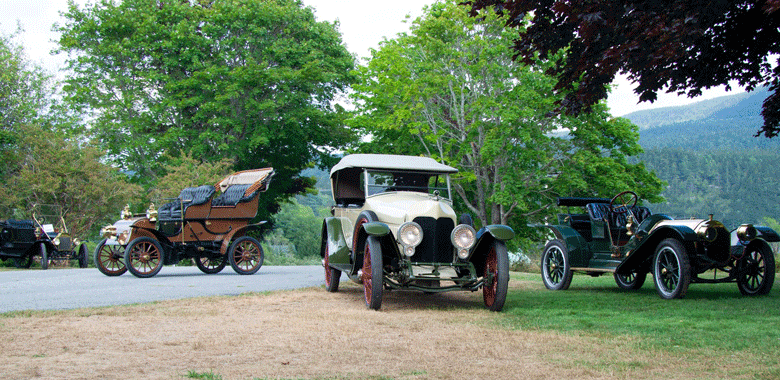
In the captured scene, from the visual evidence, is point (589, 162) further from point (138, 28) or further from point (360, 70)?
point (138, 28)

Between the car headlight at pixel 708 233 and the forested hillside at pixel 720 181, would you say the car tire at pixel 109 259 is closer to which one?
the car headlight at pixel 708 233

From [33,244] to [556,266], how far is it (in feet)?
46.6

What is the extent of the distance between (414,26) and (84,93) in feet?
49.4

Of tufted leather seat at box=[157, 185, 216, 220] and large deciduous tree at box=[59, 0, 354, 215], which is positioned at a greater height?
large deciduous tree at box=[59, 0, 354, 215]

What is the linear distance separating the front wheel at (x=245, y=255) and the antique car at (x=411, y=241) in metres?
4.92

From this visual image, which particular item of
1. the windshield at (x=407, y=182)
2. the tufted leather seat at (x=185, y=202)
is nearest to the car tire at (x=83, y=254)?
the tufted leather seat at (x=185, y=202)

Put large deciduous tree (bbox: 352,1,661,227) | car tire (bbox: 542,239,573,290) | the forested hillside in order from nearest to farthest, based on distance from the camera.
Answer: car tire (bbox: 542,239,573,290), large deciduous tree (bbox: 352,1,661,227), the forested hillside

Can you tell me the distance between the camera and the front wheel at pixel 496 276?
7820 mm

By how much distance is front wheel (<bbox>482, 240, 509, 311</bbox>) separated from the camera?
308 inches

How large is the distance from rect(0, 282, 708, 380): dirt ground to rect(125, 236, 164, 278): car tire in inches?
213

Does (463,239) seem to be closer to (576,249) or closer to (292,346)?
(292,346)

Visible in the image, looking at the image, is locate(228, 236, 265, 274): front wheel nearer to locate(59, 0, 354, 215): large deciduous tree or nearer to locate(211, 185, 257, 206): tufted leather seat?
locate(211, 185, 257, 206): tufted leather seat

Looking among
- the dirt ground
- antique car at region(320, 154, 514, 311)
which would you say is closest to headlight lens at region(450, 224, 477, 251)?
antique car at region(320, 154, 514, 311)

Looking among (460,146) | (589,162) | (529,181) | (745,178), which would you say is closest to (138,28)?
(460,146)
